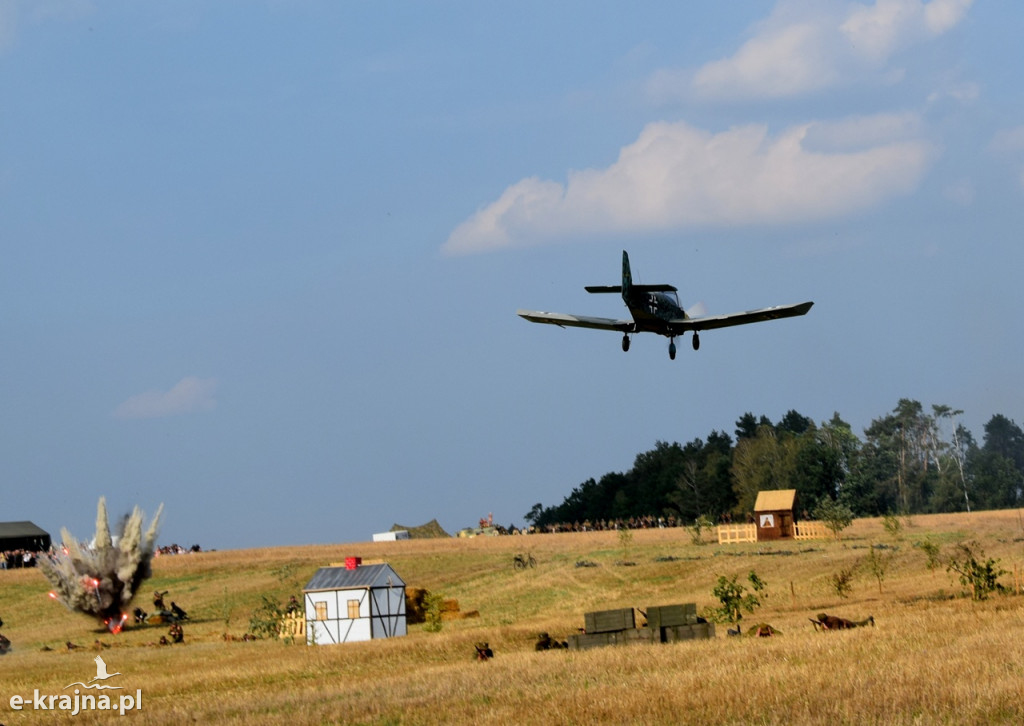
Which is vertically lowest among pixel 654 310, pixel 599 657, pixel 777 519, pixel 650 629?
pixel 599 657

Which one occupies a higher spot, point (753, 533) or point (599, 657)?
point (753, 533)

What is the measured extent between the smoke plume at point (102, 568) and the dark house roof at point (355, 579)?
19927 millimetres

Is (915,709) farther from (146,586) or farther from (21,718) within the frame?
(146,586)

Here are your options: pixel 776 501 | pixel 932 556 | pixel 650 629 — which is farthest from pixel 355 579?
pixel 776 501

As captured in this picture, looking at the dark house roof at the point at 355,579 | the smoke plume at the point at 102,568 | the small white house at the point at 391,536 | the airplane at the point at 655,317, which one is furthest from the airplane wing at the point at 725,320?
the small white house at the point at 391,536

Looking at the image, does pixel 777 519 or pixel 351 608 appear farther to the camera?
pixel 777 519

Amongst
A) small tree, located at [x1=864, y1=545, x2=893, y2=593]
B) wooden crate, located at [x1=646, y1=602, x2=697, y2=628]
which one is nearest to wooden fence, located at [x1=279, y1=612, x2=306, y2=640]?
wooden crate, located at [x1=646, y1=602, x2=697, y2=628]

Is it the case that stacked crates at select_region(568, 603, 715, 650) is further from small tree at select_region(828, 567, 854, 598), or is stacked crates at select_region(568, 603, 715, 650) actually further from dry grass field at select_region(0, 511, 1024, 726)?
small tree at select_region(828, 567, 854, 598)

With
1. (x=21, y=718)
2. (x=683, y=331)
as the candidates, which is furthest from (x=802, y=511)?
(x=21, y=718)

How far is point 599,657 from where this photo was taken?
109 ft

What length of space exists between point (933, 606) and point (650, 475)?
128 meters

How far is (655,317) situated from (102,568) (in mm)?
41106

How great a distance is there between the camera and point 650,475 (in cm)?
16975

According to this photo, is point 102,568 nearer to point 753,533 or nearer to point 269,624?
point 269,624
